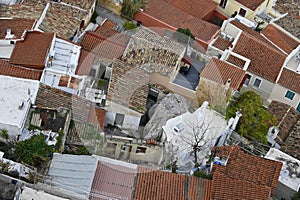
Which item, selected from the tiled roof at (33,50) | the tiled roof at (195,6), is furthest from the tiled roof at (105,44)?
the tiled roof at (195,6)

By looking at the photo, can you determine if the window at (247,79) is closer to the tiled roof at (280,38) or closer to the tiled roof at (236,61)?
the tiled roof at (236,61)

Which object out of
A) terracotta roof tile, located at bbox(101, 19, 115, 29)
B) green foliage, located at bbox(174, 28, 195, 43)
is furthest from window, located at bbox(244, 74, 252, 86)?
terracotta roof tile, located at bbox(101, 19, 115, 29)

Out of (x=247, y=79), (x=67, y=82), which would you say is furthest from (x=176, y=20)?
(x=67, y=82)

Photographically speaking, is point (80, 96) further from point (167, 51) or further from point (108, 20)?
point (108, 20)

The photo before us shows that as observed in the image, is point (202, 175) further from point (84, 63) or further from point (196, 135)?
point (84, 63)

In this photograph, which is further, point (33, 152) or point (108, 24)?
point (108, 24)

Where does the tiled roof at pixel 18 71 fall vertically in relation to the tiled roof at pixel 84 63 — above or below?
below

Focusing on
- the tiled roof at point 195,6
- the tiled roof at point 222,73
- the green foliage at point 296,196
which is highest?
the tiled roof at point 195,6
